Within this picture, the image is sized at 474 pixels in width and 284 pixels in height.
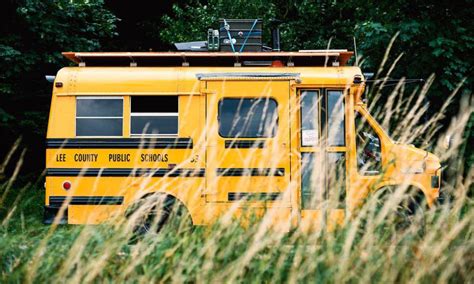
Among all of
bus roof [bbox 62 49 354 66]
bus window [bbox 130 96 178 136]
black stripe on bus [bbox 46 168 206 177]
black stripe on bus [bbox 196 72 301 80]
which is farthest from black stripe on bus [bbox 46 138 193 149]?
bus roof [bbox 62 49 354 66]

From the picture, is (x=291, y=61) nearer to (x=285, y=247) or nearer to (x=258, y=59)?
(x=258, y=59)

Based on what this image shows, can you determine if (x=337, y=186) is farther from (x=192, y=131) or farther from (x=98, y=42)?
(x=98, y=42)

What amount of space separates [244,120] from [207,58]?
1255 mm

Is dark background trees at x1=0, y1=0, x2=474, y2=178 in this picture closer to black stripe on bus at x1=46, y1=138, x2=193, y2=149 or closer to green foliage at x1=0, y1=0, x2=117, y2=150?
green foliage at x1=0, y1=0, x2=117, y2=150

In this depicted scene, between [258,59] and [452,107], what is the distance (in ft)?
18.6

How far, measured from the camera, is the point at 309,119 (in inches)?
397

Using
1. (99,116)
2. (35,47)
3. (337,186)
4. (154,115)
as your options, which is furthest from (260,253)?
(35,47)

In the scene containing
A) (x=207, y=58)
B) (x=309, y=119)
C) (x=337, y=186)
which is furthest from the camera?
(x=207, y=58)

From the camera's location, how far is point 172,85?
32.8 ft

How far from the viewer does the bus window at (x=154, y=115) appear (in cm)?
990

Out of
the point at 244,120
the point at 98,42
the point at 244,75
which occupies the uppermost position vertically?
the point at 98,42

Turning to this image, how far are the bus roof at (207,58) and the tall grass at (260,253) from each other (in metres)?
5.11

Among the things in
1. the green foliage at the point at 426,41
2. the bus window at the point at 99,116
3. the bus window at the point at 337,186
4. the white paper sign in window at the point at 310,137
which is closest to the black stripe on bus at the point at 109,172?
the bus window at the point at 99,116

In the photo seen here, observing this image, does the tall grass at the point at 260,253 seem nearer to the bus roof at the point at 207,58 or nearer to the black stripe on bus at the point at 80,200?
the black stripe on bus at the point at 80,200
